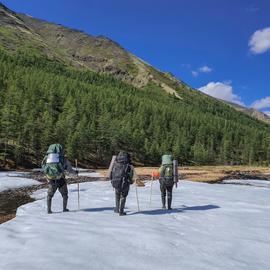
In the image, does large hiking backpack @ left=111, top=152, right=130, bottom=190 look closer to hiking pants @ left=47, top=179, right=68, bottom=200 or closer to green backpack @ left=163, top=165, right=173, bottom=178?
hiking pants @ left=47, top=179, right=68, bottom=200

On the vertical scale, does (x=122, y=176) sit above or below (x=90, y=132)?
below

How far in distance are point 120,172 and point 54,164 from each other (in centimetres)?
271

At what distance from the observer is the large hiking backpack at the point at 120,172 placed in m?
16.1

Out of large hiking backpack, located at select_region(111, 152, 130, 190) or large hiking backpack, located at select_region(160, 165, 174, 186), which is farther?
large hiking backpack, located at select_region(160, 165, 174, 186)

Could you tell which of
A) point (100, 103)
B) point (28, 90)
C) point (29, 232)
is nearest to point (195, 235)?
point (29, 232)

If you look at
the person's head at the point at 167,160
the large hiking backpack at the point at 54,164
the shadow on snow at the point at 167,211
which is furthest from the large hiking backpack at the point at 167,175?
the large hiking backpack at the point at 54,164

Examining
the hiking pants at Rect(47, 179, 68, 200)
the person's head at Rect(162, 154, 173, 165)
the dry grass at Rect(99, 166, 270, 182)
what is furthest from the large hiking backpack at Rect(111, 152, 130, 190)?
the dry grass at Rect(99, 166, 270, 182)

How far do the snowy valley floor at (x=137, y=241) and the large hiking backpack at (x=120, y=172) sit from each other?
1321 mm

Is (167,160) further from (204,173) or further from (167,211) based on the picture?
(204,173)

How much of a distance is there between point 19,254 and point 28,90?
154640 mm

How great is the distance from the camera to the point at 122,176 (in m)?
16.2

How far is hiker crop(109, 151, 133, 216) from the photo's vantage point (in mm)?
16141

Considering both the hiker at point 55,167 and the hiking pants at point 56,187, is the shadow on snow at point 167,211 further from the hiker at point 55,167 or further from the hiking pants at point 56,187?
the hiker at point 55,167

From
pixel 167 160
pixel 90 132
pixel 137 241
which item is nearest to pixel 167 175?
pixel 167 160
